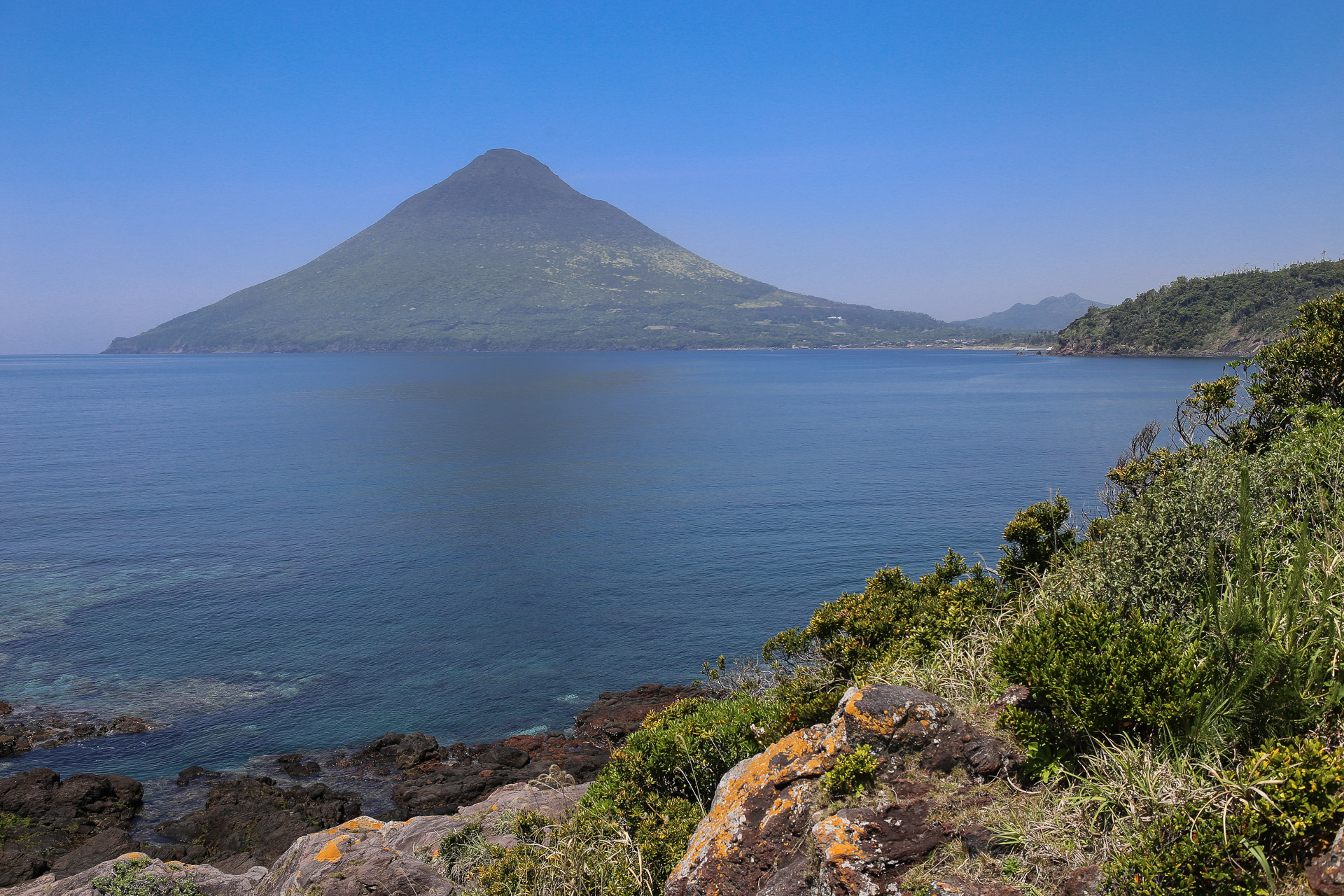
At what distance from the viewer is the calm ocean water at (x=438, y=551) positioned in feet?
77.7

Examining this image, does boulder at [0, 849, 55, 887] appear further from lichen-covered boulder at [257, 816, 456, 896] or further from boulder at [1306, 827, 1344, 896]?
boulder at [1306, 827, 1344, 896]

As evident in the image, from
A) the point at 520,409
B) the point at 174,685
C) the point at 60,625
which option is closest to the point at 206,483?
the point at 60,625

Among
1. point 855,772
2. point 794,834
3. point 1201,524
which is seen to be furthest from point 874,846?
point 1201,524

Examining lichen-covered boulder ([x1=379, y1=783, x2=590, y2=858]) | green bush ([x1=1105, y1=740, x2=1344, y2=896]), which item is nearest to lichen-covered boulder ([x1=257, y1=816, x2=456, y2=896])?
lichen-covered boulder ([x1=379, y1=783, x2=590, y2=858])

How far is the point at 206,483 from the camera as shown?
2067 inches

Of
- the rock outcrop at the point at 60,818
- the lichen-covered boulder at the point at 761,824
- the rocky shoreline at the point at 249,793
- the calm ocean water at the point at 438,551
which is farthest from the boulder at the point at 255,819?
the lichen-covered boulder at the point at 761,824

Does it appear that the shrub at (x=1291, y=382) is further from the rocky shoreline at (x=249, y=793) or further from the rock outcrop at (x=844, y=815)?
the rocky shoreline at (x=249, y=793)

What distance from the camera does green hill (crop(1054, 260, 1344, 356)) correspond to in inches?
6083

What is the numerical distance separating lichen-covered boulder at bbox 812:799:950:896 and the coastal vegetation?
0.17 m

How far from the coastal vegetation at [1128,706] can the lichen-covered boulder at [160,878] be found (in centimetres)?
457

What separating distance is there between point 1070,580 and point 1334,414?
512cm

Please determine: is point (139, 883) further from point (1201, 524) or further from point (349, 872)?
point (1201, 524)

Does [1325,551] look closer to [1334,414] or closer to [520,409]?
[1334,414]

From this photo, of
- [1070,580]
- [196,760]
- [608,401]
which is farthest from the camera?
[608,401]
